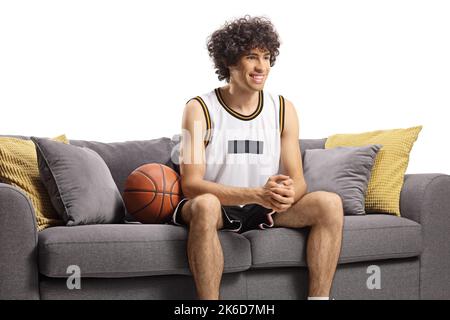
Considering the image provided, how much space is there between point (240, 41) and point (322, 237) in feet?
3.30

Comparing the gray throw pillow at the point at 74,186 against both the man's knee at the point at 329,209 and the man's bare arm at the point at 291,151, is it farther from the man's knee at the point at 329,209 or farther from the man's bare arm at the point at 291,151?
the man's knee at the point at 329,209

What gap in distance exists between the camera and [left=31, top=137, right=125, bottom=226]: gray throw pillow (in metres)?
2.99

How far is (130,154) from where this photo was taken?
356 centimetres

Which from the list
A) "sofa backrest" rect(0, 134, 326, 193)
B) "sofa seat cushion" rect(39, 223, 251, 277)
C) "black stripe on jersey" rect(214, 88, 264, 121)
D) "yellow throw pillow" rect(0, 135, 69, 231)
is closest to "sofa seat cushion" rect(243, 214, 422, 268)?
"sofa seat cushion" rect(39, 223, 251, 277)

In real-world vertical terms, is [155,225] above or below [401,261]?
above

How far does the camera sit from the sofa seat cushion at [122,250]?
262cm

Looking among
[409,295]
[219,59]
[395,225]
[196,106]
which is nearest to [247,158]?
[196,106]

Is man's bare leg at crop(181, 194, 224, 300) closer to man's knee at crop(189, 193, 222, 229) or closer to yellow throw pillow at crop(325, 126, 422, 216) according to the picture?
man's knee at crop(189, 193, 222, 229)

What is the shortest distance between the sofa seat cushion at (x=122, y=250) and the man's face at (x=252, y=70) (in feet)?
2.39

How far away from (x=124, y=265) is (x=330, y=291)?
3.21ft

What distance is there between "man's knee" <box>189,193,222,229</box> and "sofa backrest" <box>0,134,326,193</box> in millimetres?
774

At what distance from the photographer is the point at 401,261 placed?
336 cm
